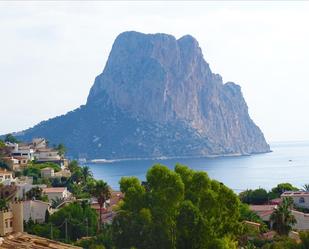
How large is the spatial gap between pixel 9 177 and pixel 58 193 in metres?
8.95

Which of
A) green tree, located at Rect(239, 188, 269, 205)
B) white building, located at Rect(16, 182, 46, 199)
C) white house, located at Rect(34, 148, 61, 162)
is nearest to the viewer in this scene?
white building, located at Rect(16, 182, 46, 199)

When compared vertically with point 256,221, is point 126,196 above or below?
above

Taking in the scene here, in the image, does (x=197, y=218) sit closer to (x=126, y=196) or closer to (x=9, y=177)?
(x=126, y=196)

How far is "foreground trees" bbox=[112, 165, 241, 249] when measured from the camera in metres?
34.3

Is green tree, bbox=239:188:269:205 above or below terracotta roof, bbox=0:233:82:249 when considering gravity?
below

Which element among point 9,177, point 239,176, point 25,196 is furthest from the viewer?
point 239,176

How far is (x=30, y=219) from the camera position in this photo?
175 feet

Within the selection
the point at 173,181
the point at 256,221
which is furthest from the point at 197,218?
the point at 256,221

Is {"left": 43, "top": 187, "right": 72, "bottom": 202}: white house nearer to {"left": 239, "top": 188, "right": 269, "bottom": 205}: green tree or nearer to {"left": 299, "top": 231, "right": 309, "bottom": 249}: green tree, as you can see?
{"left": 239, "top": 188, "right": 269, "bottom": 205}: green tree

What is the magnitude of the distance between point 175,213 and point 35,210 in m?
23.7

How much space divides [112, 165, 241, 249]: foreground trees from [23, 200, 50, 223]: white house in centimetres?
Result: 2057

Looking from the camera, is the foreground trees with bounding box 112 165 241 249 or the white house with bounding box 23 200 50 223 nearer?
the foreground trees with bounding box 112 165 241 249

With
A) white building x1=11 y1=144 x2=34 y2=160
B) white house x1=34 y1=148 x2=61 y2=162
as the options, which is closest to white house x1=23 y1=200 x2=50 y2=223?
white building x1=11 y1=144 x2=34 y2=160

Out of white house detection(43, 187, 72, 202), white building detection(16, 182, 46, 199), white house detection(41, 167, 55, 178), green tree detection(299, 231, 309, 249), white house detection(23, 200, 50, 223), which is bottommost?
green tree detection(299, 231, 309, 249)
